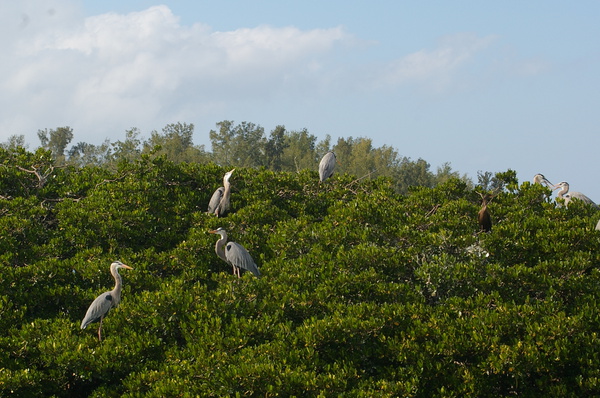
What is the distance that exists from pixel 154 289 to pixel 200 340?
8.61 ft

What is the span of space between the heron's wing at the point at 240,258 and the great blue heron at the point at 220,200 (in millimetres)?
2834

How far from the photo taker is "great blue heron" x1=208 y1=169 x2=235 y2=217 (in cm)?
1587

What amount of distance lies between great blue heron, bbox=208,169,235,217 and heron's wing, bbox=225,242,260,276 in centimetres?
283

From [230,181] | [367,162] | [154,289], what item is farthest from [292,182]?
[367,162]

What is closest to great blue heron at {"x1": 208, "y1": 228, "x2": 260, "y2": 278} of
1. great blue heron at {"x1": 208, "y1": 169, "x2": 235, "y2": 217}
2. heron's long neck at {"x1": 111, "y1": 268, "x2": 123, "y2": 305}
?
heron's long neck at {"x1": 111, "y1": 268, "x2": 123, "y2": 305}

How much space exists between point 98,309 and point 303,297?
3.20m

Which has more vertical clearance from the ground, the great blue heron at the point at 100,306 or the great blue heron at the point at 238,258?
the great blue heron at the point at 238,258

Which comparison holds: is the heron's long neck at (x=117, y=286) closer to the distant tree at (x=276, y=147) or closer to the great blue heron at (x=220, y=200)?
the great blue heron at (x=220, y=200)

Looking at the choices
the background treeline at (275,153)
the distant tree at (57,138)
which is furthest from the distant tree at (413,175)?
the distant tree at (57,138)

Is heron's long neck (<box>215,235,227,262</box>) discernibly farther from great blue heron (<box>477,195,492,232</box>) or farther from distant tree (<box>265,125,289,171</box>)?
distant tree (<box>265,125,289,171</box>)

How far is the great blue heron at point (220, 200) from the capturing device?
52.1 ft

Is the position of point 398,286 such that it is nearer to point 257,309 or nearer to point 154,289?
point 257,309

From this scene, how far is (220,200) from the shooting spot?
16.0m

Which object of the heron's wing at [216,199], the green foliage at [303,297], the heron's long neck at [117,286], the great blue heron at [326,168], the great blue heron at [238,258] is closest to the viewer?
the green foliage at [303,297]
